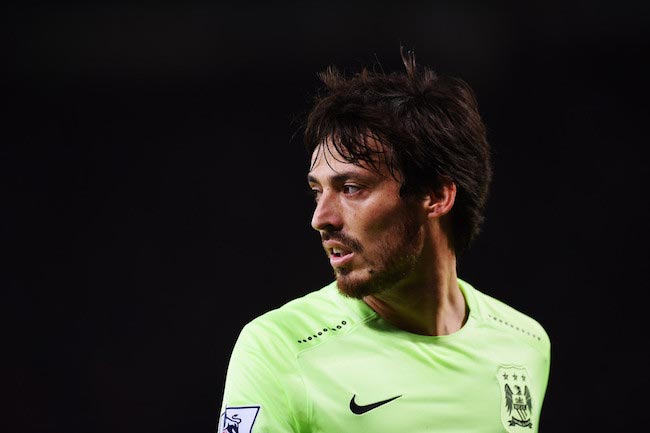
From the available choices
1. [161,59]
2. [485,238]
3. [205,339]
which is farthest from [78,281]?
[485,238]

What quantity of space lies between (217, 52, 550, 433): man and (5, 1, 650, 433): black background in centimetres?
208

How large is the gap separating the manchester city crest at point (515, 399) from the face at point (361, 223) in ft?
1.62

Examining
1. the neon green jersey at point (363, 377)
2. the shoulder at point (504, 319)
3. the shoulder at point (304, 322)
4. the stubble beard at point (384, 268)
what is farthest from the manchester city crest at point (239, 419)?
the shoulder at point (504, 319)

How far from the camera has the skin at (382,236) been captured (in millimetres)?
2533

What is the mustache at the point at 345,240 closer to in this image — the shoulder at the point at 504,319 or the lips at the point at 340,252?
the lips at the point at 340,252

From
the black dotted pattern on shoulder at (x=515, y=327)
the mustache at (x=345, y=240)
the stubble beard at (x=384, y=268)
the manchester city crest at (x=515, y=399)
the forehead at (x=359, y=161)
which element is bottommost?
the manchester city crest at (x=515, y=399)

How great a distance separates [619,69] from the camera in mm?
5062

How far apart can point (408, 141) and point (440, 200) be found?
0.71 ft

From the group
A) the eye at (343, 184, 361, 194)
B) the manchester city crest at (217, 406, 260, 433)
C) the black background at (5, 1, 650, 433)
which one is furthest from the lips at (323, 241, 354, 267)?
the black background at (5, 1, 650, 433)

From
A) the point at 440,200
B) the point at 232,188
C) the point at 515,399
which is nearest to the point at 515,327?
the point at 515,399

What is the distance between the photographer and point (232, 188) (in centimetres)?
487

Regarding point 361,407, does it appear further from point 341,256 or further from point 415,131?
point 415,131

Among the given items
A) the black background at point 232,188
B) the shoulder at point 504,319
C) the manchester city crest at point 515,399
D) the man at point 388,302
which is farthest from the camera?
the black background at point 232,188

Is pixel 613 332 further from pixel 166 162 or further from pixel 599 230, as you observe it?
pixel 166 162
